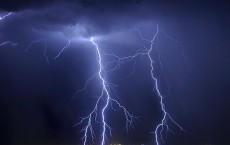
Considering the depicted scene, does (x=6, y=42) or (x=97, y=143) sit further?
(x=97, y=143)

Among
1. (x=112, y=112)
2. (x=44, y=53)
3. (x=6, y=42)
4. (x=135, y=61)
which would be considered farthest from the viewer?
(x=112, y=112)

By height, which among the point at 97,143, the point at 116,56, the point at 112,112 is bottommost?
the point at 97,143

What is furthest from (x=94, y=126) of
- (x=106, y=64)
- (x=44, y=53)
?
(x=44, y=53)

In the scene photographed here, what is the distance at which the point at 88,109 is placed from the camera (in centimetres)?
2025

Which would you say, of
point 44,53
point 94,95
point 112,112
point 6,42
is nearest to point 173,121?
point 112,112

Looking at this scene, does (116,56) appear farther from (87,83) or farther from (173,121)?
(173,121)

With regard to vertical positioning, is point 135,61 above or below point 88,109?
above

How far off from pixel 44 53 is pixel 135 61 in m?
5.75

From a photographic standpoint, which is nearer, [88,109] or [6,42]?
[6,42]

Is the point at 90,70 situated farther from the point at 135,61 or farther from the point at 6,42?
the point at 6,42

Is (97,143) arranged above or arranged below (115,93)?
below

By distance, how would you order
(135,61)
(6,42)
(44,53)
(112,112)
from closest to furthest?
(6,42)
(44,53)
(135,61)
(112,112)

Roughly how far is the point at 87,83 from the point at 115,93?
2009 mm

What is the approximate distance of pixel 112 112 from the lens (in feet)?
68.5
